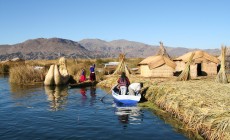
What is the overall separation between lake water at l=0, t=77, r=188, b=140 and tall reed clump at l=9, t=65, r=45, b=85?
377 inches

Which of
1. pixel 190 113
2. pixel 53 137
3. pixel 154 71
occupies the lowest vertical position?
pixel 53 137

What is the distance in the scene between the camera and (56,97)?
24625 millimetres

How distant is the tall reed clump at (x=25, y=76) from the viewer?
1342 inches

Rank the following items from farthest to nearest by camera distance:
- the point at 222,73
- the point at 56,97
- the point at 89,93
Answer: the point at 89,93 → the point at 56,97 → the point at 222,73

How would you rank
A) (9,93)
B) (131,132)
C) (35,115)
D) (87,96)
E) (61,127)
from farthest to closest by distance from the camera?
(9,93) → (87,96) → (35,115) → (61,127) → (131,132)

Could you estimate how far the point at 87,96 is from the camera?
991 inches

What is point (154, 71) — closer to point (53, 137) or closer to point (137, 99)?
point (137, 99)

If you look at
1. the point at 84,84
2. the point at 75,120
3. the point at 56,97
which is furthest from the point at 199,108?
the point at 84,84

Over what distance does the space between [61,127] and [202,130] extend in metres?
6.52

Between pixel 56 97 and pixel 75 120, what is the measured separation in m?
8.49

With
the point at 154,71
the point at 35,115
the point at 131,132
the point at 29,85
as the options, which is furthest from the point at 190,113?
the point at 29,85

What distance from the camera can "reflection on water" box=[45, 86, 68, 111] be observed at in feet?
67.9

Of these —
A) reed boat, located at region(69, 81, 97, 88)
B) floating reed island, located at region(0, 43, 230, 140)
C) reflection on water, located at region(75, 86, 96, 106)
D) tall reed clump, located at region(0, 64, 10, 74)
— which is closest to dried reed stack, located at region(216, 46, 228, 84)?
floating reed island, located at region(0, 43, 230, 140)

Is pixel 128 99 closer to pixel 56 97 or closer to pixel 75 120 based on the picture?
pixel 75 120
